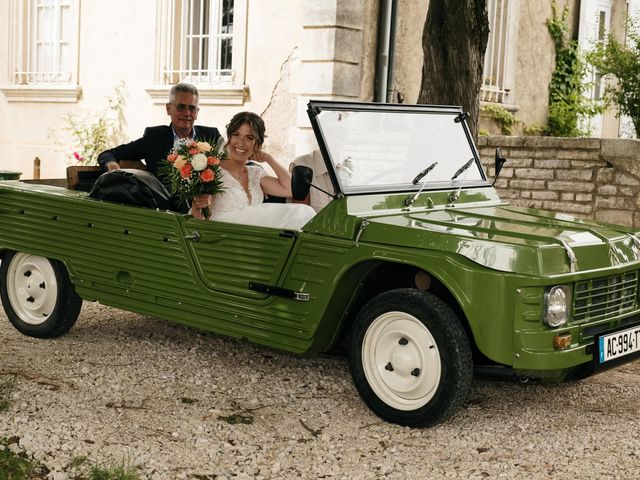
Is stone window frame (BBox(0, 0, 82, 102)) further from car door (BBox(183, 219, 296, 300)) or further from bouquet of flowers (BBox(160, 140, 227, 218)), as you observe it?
car door (BBox(183, 219, 296, 300))

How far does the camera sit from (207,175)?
523cm

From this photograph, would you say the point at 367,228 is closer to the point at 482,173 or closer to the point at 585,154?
the point at 482,173

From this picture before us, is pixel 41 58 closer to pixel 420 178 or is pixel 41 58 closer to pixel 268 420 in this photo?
pixel 420 178

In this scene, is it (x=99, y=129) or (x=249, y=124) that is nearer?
(x=249, y=124)

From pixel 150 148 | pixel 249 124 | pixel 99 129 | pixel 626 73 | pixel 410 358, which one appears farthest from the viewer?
pixel 99 129

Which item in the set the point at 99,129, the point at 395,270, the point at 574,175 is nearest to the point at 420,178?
the point at 395,270

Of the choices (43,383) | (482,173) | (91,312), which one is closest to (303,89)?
(91,312)

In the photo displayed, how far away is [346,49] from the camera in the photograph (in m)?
10.7

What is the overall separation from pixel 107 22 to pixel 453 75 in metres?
7.08

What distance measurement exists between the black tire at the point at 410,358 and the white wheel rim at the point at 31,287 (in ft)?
7.74

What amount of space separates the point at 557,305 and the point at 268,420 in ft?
4.80

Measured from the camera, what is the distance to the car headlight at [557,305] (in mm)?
4152

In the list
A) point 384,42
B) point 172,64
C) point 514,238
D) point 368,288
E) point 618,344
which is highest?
point 384,42

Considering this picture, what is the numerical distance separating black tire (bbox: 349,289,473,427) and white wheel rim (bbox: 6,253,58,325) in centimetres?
236
